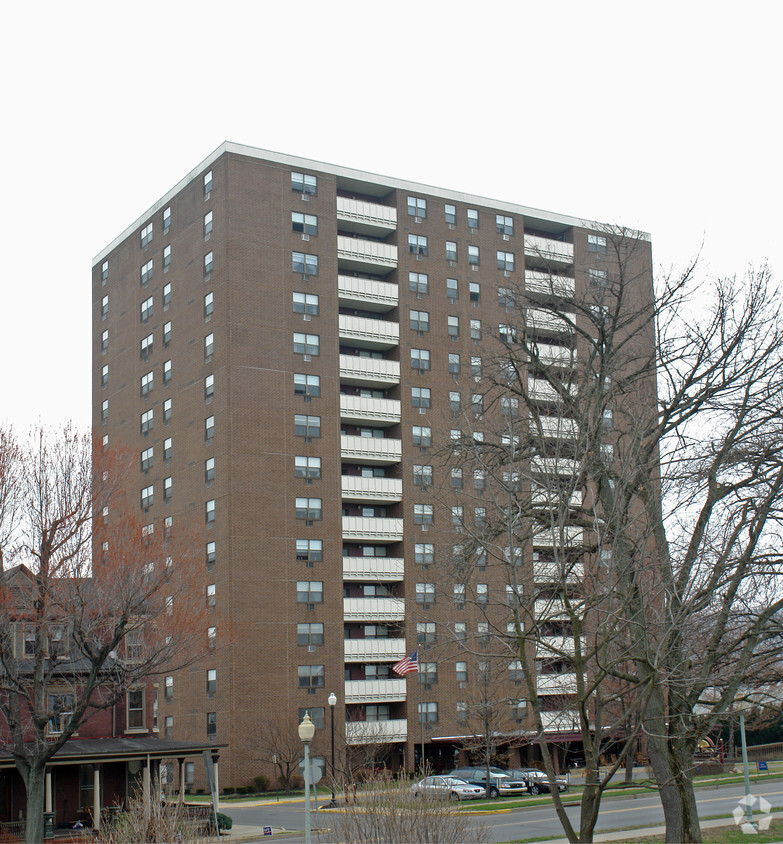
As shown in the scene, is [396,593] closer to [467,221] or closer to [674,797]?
[467,221]

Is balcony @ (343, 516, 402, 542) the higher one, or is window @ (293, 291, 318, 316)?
window @ (293, 291, 318, 316)

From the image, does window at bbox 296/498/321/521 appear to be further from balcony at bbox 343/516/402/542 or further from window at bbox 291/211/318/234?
window at bbox 291/211/318/234

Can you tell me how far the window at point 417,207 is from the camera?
235ft

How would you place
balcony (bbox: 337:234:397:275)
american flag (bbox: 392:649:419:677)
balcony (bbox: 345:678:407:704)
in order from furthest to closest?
balcony (bbox: 337:234:397:275) → balcony (bbox: 345:678:407:704) → american flag (bbox: 392:649:419:677)

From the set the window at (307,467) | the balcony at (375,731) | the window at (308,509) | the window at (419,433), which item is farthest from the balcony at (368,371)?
the balcony at (375,731)

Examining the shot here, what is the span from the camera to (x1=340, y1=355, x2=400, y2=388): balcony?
6650 centimetres

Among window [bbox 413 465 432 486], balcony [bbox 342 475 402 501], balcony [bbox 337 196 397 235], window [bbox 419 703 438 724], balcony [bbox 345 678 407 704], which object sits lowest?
window [bbox 419 703 438 724]

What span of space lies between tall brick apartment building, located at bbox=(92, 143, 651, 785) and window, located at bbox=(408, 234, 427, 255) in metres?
0.18

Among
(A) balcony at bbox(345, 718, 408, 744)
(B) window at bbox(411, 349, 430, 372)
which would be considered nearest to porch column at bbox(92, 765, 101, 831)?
(A) balcony at bbox(345, 718, 408, 744)

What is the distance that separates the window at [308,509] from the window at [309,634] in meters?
6.50

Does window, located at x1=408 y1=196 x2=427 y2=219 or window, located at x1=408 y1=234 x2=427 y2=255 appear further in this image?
window, located at x1=408 y1=196 x2=427 y2=219

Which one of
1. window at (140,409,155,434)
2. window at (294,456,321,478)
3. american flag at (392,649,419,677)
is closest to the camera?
american flag at (392,649,419,677)

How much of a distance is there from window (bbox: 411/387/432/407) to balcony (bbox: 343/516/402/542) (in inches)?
320

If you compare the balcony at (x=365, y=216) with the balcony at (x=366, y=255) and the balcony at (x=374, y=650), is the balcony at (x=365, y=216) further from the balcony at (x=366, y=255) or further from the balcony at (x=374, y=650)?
the balcony at (x=374, y=650)
